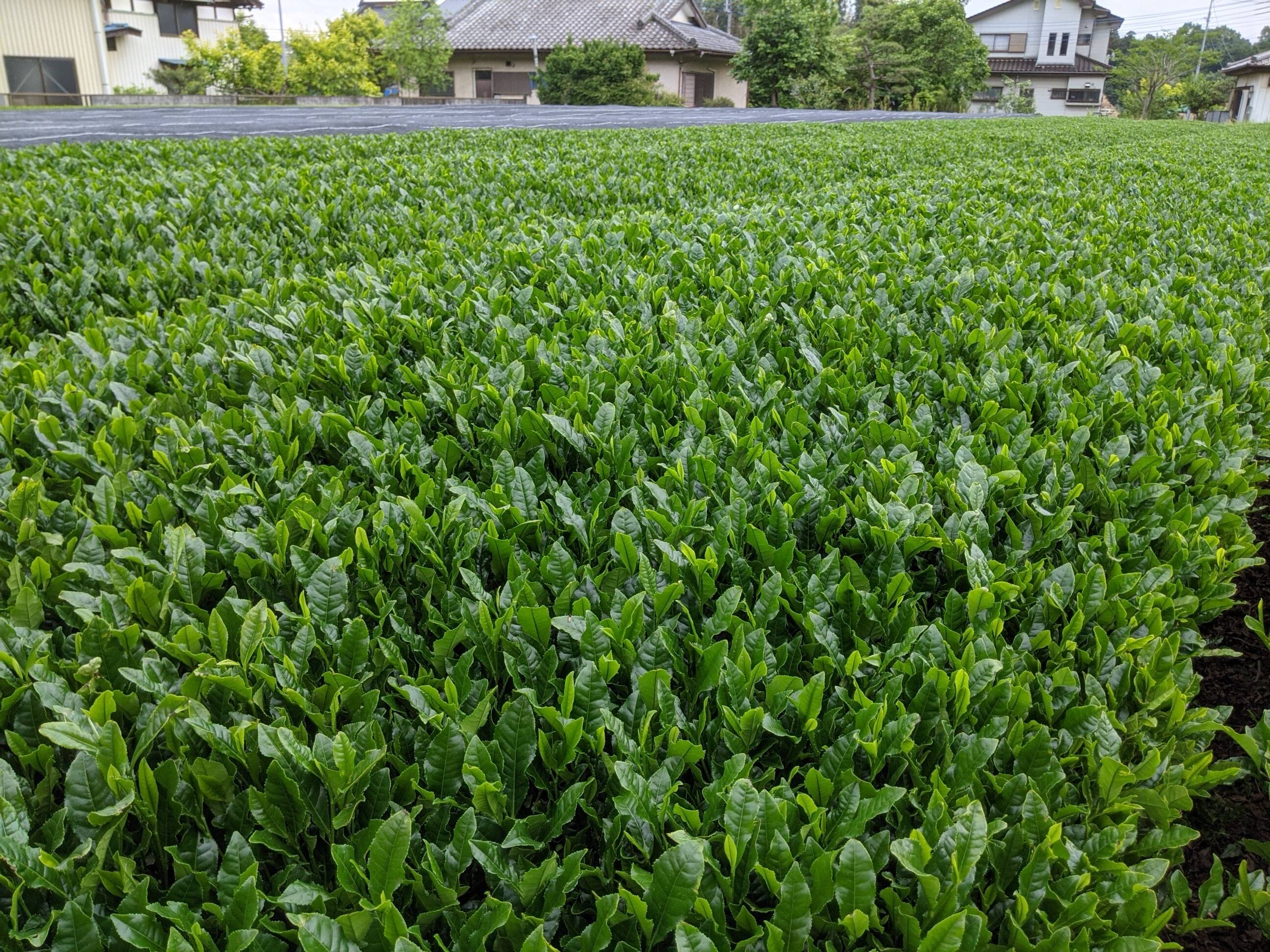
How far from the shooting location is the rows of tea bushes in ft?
4.69

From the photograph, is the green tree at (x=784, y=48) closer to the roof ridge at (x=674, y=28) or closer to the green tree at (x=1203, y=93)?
the roof ridge at (x=674, y=28)

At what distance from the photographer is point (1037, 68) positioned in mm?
60375

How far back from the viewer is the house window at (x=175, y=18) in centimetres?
4497

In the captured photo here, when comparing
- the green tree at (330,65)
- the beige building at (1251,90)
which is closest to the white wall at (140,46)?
the green tree at (330,65)

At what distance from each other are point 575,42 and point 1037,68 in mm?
32397

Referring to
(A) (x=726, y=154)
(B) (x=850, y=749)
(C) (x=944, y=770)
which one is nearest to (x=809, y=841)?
(B) (x=850, y=749)

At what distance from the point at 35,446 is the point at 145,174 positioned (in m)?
6.72

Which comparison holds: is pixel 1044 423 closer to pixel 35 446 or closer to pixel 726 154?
pixel 35 446

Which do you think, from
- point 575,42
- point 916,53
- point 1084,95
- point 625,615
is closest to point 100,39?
point 575,42

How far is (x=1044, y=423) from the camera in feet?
10.4

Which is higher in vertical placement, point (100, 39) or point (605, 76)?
point (100, 39)

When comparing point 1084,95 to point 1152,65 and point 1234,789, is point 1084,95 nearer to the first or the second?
point 1152,65

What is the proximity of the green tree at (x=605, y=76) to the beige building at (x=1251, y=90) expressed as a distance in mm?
36098

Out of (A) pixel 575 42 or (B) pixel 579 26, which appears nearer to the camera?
(A) pixel 575 42
